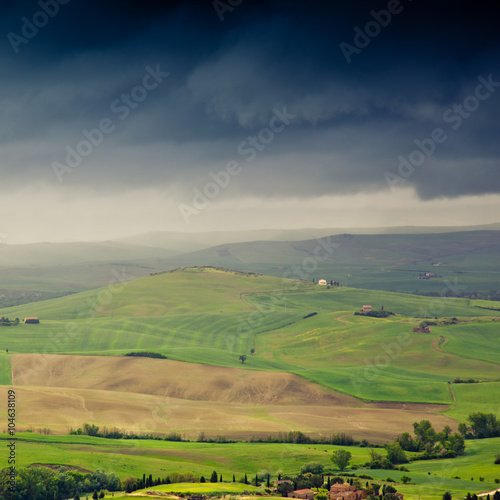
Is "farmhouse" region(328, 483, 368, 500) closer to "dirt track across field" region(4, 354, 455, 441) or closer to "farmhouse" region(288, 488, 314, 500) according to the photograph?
"farmhouse" region(288, 488, 314, 500)

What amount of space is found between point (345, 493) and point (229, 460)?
77.0 ft

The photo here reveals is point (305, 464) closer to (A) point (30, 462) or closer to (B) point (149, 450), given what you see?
(B) point (149, 450)

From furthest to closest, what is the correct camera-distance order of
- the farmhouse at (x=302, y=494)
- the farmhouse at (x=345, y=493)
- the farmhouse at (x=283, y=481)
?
the farmhouse at (x=283, y=481) → the farmhouse at (x=302, y=494) → the farmhouse at (x=345, y=493)

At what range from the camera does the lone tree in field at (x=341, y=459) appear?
318 ft

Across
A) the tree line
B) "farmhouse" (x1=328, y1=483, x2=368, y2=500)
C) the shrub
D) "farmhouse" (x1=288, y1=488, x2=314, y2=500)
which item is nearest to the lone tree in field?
"farmhouse" (x1=328, y1=483, x2=368, y2=500)

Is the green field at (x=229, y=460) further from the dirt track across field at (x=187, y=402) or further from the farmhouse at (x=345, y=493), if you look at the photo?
the dirt track across field at (x=187, y=402)

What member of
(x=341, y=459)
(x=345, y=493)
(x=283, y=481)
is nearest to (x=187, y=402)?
(x=341, y=459)

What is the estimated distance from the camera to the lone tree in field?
9706cm

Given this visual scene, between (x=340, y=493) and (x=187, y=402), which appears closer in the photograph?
(x=340, y=493)

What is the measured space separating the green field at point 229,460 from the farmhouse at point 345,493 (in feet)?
19.8

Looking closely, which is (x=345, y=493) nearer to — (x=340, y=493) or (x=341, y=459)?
(x=340, y=493)

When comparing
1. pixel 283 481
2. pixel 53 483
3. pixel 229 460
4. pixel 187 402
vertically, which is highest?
pixel 187 402

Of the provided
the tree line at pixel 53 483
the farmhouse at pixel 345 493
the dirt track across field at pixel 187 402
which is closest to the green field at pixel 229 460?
the tree line at pixel 53 483

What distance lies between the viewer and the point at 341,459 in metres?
97.6
